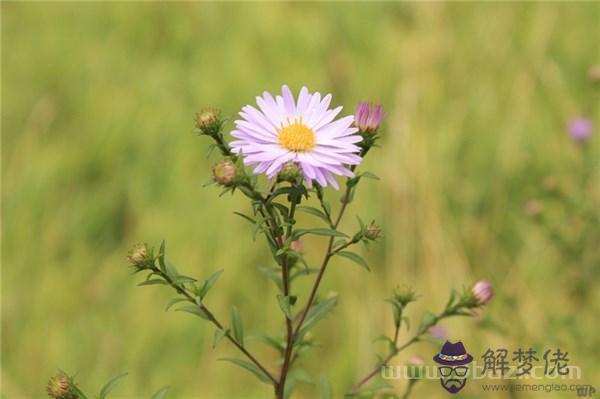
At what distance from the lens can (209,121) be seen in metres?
0.62

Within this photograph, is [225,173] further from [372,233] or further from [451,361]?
[451,361]

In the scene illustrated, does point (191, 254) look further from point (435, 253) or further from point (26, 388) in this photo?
point (435, 253)

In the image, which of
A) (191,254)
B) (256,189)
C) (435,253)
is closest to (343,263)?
(435,253)

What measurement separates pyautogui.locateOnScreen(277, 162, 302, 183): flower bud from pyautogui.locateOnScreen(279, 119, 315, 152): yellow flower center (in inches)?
1.8

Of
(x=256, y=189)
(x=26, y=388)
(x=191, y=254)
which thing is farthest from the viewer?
(x=191, y=254)

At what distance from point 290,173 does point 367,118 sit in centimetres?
12

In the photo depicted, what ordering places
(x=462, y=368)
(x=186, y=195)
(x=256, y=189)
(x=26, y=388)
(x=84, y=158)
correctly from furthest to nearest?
(x=84, y=158) < (x=186, y=195) < (x=26, y=388) < (x=462, y=368) < (x=256, y=189)

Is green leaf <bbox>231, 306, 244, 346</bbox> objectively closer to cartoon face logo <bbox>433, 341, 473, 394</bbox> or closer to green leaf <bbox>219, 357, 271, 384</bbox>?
green leaf <bbox>219, 357, 271, 384</bbox>

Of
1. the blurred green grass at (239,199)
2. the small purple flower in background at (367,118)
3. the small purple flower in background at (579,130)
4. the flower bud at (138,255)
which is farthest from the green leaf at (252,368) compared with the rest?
the small purple flower in background at (579,130)

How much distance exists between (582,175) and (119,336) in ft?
3.19

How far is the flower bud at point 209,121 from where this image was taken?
620 mm

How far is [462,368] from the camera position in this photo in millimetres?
861

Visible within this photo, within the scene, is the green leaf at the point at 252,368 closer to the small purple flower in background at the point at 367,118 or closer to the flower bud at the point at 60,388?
the flower bud at the point at 60,388

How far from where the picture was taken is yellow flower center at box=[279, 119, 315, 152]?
63cm
